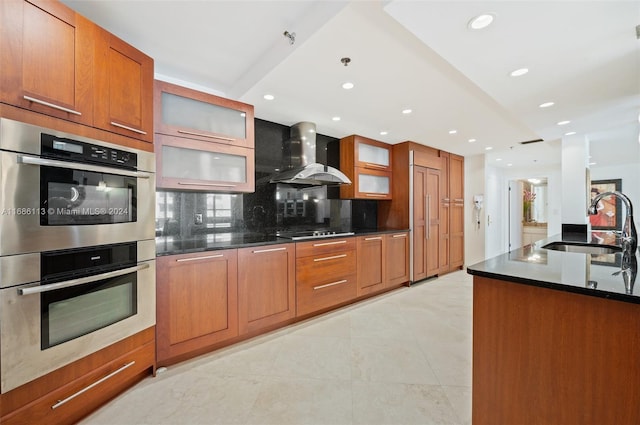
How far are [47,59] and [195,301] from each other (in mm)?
1650

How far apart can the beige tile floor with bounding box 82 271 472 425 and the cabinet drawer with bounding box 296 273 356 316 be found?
18 centimetres

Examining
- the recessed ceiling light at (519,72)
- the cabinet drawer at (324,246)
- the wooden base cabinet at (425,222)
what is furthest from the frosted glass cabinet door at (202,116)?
the wooden base cabinet at (425,222)

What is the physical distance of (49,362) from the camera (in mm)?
1249

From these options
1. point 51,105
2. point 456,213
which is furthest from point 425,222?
point 51,105

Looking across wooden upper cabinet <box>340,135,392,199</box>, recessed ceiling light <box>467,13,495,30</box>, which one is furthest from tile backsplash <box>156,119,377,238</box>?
recessed ceiling light <box>467,13,495,30</box>

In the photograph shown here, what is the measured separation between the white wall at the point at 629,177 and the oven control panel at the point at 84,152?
23.4ft

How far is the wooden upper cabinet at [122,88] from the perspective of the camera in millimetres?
1468

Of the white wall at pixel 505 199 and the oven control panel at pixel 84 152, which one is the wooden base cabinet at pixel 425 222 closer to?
the white wall at pixel 505 199

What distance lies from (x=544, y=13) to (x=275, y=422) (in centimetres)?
258

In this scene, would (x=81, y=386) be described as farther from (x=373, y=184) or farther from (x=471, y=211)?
(x=471, y=211)

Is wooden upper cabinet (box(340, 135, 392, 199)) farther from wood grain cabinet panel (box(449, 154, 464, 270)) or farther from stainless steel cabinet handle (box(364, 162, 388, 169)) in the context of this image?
wood grain cabinet panel (box(449, 154, 464, 270))

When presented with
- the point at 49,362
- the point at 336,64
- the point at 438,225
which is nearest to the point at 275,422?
the point at 49,362

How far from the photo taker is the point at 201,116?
228cm

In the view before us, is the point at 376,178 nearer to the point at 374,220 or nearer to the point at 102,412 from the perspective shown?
the point at 374,220
